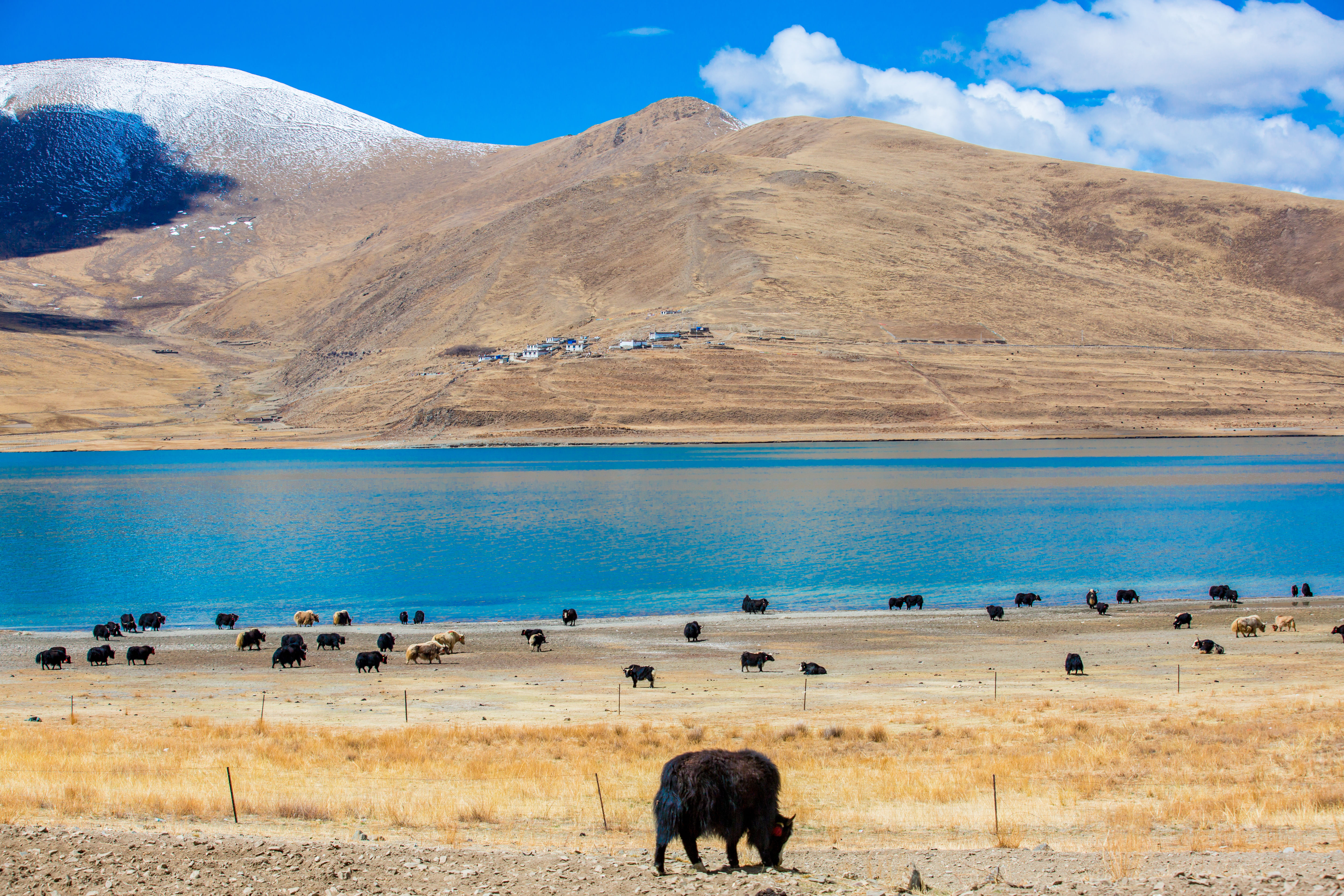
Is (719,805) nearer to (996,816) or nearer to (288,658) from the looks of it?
(996,816)

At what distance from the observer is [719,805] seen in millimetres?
9734

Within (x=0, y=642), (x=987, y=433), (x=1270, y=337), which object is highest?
(x=1270, y=337)

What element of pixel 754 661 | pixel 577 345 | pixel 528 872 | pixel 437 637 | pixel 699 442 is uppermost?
pixel 577 345

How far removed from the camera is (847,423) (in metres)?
153

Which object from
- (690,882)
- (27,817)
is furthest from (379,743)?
(690,882)

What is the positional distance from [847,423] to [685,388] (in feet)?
86.7

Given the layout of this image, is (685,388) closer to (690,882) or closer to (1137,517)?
(1137,517)

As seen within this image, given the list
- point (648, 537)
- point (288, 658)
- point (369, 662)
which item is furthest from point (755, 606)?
point (648, 537)

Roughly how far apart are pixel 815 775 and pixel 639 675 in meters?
12.0

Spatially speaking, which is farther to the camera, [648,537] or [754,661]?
[648,537]

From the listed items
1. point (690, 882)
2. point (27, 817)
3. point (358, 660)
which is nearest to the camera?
point (690, 882)

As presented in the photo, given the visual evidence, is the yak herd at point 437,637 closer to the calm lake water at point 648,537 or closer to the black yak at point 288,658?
the black yak at point 288,658

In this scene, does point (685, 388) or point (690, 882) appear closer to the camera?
point (690, 882)

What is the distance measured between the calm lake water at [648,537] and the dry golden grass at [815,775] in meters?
24.8
